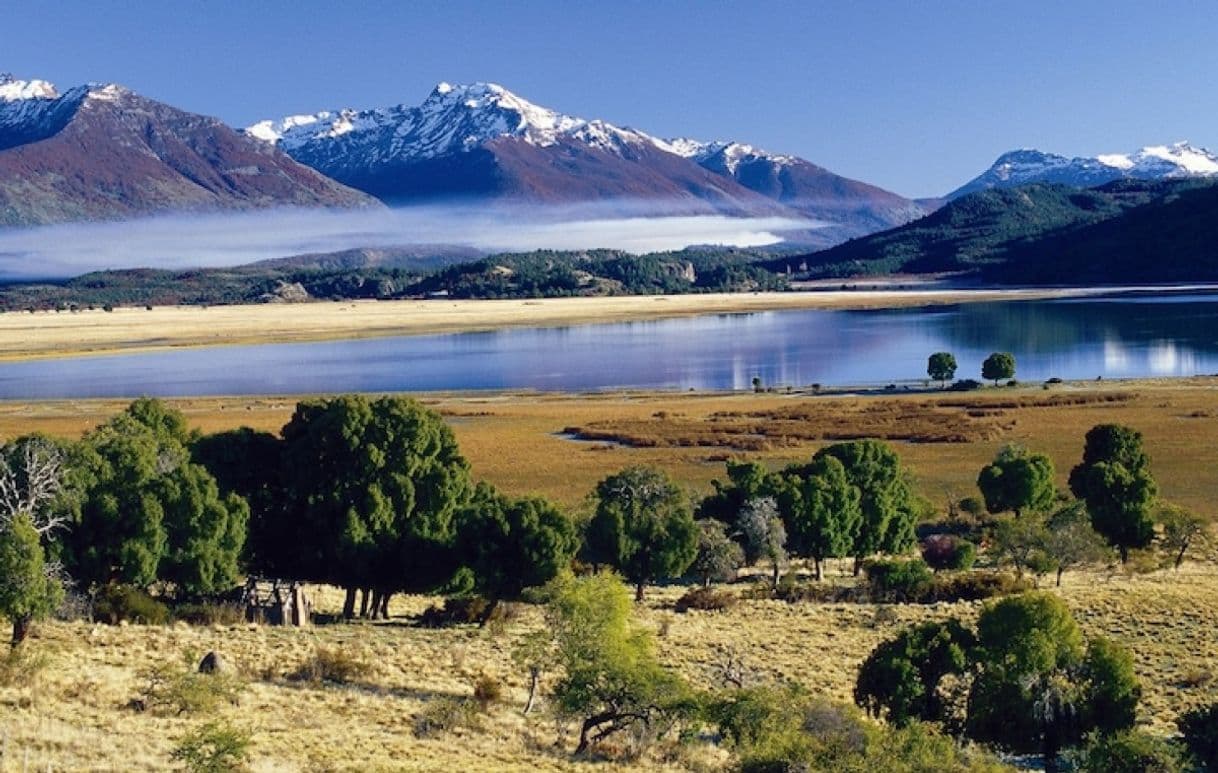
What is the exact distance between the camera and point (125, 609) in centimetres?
2825

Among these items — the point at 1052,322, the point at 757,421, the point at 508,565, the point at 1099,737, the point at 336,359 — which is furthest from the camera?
the point at 1052,322

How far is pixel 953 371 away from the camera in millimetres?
98062

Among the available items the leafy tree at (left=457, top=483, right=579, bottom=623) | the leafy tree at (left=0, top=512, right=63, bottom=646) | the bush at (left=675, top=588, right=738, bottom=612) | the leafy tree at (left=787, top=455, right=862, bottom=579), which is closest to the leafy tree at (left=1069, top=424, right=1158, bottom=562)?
the leafy tree at (left=787, top=455, right=862, bottom=579)

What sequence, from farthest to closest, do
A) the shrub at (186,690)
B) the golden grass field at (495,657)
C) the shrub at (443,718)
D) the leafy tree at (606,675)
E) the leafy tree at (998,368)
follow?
the leafy tree at (998,368) → the leafy tree at (606,675) → the shrub at (443,718) → the shrub at (186,690) → the golden grass field at (495,657)

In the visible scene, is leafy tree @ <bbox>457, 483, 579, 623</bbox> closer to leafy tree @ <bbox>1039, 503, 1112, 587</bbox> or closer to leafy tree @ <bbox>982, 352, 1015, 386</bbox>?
leafy tree @ <bbox>1039, 503, 1112, 587</bbox>

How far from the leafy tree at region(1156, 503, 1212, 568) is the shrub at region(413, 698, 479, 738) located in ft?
81.6

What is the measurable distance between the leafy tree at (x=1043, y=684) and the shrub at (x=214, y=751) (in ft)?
42.1

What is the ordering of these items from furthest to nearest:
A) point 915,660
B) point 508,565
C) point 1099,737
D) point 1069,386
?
point 1069,386 → point 508,565 → point 915,660 → point 1099,737

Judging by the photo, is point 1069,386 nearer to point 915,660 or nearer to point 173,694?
point 915,660

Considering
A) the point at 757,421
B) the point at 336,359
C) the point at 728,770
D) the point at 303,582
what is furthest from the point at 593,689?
the point at 336,359

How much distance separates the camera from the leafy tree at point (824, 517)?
126 ft

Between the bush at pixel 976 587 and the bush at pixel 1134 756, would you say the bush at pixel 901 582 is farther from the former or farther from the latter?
the bush at pixel 1134 756

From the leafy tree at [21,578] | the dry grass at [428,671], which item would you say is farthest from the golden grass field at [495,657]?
the leafy tree at [21,578]

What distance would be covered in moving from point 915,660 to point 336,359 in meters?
117
